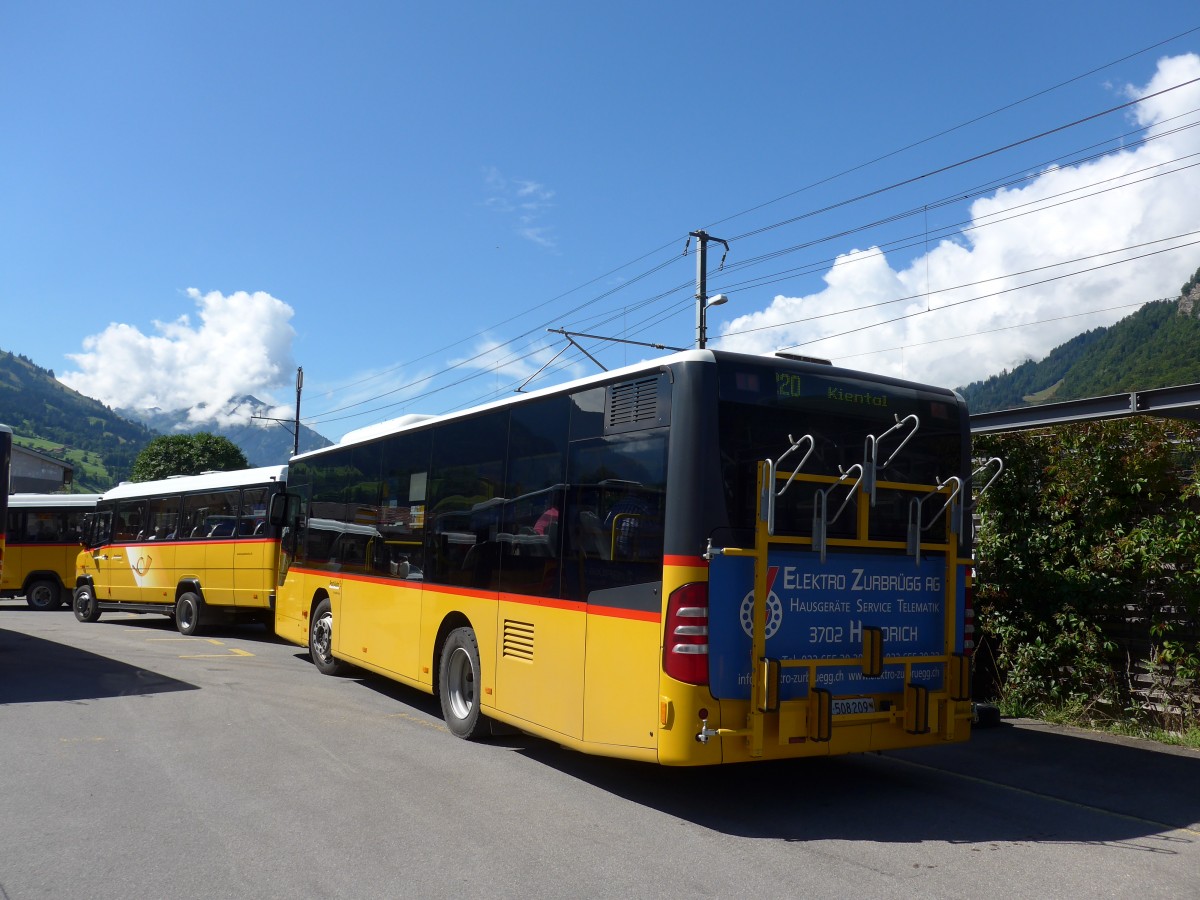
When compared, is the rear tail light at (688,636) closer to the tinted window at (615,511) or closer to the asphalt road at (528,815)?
the tinted window at (615,511)

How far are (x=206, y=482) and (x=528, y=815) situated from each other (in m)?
14.4

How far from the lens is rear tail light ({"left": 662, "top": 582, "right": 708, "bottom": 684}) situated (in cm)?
607

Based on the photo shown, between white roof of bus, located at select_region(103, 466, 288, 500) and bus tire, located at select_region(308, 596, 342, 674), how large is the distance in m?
4.07

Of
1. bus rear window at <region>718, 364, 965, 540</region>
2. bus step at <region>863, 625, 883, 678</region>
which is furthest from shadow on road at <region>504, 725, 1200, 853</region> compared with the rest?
bus rear window at <region>718, 364, 965, 540</region>

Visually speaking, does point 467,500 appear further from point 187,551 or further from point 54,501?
point 54,501

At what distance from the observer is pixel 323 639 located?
1283cm

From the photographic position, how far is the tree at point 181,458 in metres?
74.4

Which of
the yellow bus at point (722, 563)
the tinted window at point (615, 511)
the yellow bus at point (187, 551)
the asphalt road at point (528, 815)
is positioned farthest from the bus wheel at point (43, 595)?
the tinted window at point (615, 511)

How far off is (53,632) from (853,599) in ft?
56.2

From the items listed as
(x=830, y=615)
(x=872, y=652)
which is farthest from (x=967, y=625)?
(x=830, y=615)

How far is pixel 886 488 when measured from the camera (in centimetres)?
710

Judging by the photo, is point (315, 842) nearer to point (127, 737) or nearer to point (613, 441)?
point (613, 441)

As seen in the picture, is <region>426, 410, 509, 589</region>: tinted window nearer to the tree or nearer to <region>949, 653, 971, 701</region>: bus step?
<region>949, 653, 971, 701</region>: bus step

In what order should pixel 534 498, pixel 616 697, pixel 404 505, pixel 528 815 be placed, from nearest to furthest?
1. pixel 528 815
2. pixel 616 697
3. pixel 534 498
4. pixel 404 505
